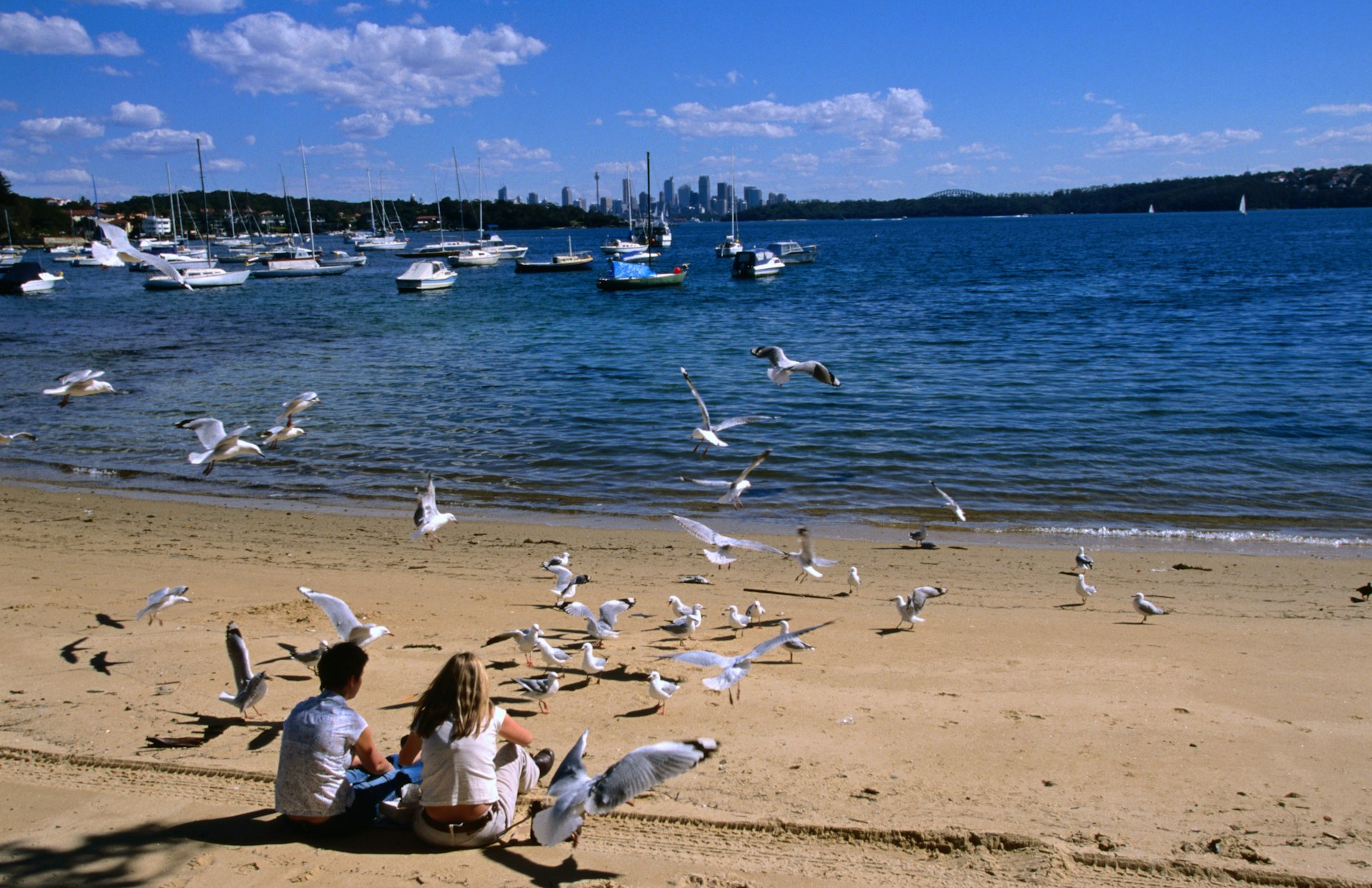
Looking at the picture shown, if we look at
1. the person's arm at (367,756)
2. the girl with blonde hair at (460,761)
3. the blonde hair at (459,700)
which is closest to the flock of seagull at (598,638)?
the girl with blonde hair at (460,761)

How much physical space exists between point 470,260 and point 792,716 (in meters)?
78.2

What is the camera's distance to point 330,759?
4020 mm

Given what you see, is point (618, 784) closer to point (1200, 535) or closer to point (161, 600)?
point (161, 600)

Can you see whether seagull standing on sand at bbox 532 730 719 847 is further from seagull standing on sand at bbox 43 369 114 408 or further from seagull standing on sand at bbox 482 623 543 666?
seagull standing on sand at bbox 43 369 114 408

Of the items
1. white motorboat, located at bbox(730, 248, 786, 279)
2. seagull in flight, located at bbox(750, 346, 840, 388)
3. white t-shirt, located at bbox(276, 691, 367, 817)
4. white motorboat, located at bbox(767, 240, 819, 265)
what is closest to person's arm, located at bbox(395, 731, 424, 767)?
white t-shirt, located at bbox(276, 691, 367, 817)

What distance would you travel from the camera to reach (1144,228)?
427ft

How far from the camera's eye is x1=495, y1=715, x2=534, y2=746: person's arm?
4.18 metres

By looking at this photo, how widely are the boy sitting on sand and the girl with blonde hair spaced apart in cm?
27

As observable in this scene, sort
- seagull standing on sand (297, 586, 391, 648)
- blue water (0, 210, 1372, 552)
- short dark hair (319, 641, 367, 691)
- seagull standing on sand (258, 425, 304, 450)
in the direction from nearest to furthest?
short dark hair (319, 641, 367, 691) < seagull standing on sand (297, 586, 391, 648) < seagull standing on sand (258, 425, 304, 450) < blue water (0, 210, 1372, 552)

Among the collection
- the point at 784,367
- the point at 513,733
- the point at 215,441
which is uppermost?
the point at 784,367

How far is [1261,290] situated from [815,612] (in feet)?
134

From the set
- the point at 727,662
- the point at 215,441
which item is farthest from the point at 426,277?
the point at 727,662

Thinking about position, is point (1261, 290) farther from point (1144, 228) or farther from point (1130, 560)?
point (1144, 228)

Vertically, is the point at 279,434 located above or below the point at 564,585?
above
